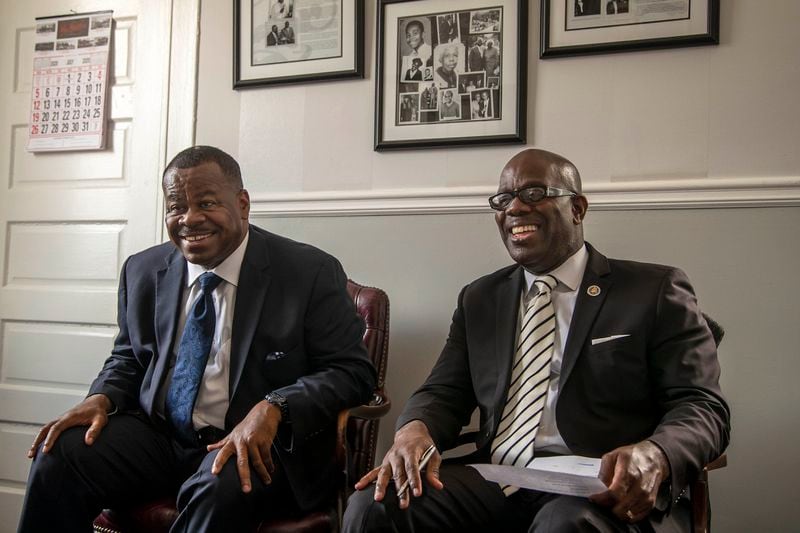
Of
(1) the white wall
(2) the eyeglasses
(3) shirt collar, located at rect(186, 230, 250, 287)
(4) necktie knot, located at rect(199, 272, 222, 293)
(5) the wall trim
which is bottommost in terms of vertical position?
(4) necktie knot, located at rect(199, 272, 222, 293)

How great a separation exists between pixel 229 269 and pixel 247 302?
0.44ft

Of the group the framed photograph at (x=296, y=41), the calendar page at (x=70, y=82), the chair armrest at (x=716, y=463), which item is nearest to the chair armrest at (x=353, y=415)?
the chair armrest at (x=716, y=463)

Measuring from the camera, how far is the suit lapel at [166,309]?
6.53 feet

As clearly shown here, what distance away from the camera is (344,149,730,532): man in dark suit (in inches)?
55.2

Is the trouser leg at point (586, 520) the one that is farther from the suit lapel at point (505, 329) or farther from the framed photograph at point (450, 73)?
the framed photograph at point (450, 73)

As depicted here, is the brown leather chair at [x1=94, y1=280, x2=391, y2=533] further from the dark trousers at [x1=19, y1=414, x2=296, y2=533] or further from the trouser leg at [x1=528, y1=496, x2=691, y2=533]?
the trouser leg at [x1=528, y1=496, x2=691, y2=533]

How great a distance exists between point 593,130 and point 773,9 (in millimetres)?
663

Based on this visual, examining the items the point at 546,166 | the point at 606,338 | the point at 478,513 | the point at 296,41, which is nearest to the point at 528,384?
the point at 606,338

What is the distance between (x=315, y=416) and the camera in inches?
70.5

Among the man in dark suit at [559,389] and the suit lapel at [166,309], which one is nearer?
the man in dark suit at [559,389]

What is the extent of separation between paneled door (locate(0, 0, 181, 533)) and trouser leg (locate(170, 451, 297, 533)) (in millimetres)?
1559

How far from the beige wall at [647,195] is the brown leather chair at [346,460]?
234 mm

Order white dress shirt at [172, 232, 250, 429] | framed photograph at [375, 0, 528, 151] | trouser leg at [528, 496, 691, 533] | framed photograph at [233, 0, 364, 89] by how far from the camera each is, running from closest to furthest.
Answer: trouser leg at [528, 496, 691, 533]
white dress shirt at [172, 232, 250, 429]
framed photograph at [375, 0, 528, 151]
framed photograph at [233, 0, 364, 89]

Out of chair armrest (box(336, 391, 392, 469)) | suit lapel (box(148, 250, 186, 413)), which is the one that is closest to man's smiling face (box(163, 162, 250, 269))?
suit lapel (box(148, 250, 186, 413))
